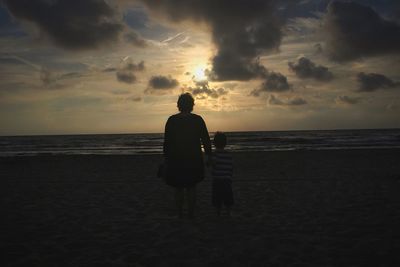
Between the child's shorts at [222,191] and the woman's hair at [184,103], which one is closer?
the woman's hair at [184,103]

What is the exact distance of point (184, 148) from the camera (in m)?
5.71

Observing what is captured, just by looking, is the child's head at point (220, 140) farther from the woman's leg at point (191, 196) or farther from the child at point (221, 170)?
the woman's leg at point (191, 196)

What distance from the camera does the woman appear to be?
5691mm

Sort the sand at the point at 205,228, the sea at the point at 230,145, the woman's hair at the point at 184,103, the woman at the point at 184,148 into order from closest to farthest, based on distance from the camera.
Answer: the sand at the point at 205,228, the woman at the point at 184,148, the woman's hair at the point at 184,103, the sea at the point at 230,145

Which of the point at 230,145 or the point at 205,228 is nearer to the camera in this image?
the point at 205,228

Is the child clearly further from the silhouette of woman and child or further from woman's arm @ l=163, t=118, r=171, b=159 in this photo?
woman's arm @ l=163, t=118, r=171, b=159

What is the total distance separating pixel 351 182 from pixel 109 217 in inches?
299

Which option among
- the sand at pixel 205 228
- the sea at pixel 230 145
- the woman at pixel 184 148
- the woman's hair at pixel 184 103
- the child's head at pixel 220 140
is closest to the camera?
the sand at pixel 205 228

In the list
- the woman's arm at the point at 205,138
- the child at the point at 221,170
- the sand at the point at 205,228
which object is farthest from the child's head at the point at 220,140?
the sand at the point at 205,228

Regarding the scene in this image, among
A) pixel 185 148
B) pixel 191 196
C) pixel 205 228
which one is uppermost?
pixel 185 148

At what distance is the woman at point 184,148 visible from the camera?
18.7 ft

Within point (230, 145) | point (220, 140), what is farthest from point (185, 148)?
point (230, 145)

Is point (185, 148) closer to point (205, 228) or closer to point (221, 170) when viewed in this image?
point (221, 170)

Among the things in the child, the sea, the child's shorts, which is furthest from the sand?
the sea
